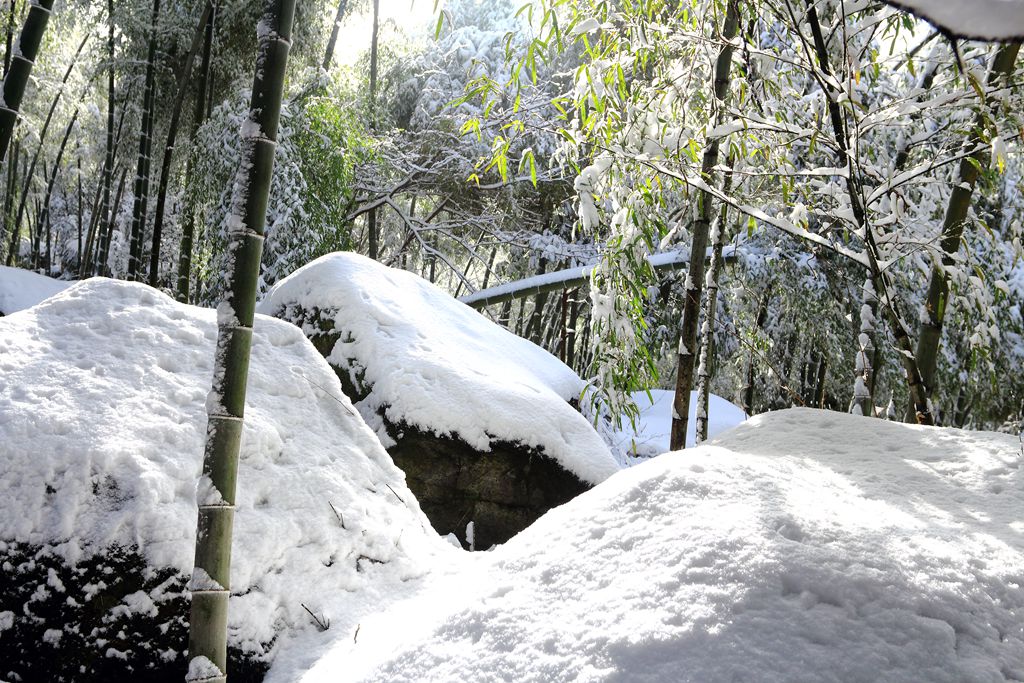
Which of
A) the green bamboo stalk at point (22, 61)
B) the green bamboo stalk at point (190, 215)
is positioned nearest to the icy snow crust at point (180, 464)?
the green bamboo stalk at point (22, 61)

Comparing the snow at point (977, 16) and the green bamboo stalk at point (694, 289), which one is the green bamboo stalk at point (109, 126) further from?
the snow at point (977, 16)

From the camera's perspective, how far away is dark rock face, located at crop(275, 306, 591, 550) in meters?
3.91

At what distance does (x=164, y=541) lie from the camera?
2008 mm

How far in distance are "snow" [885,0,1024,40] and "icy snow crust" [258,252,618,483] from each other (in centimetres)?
359

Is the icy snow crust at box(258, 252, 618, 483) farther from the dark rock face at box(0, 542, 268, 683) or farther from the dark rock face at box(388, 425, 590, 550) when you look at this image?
the dark rock face at box(0, 542, 268, 683)

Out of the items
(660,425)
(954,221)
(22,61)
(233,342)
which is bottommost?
(660,425)

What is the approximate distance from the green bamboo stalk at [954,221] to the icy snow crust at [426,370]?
1.78 metres

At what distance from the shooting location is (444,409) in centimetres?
405

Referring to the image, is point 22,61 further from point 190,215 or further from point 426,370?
point 190,215

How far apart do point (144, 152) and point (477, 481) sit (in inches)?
210

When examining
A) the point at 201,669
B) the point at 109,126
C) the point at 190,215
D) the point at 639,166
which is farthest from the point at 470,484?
the point at 109,126

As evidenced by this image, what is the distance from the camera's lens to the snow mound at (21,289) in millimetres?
8500

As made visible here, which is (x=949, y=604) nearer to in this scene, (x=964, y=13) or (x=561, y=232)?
(x=964, y=13)

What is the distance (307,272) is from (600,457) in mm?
2059
